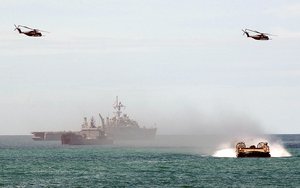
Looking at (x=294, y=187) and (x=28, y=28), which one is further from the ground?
(x=28, y=28)

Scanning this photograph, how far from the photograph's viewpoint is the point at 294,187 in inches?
3866

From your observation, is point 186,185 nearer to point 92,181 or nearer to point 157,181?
point 157,181

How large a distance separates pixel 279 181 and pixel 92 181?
24.1 m

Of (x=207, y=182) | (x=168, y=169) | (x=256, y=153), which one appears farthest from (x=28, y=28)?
(x=256, y=153)

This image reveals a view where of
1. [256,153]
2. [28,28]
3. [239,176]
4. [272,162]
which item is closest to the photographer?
[28,28]

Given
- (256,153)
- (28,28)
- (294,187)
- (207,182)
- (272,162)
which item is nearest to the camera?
(28,28)

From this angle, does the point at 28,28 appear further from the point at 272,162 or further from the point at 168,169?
the point at 272,162

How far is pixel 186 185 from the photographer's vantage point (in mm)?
100438

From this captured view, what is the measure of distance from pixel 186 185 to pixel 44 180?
2015 centimetres

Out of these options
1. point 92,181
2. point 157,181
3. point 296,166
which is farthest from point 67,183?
point 296,166

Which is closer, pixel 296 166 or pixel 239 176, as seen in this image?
pixel 239 176

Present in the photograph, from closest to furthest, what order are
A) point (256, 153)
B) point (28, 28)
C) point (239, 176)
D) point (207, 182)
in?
point (28, 28) < point (207, 182) < point (239, 176) < point (256, 153)

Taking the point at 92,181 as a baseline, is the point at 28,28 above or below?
above

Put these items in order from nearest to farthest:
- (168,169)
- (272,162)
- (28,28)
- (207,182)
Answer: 1. (28,28)
2. (207,182)
3. (168,169)
4. (272,162)
